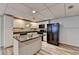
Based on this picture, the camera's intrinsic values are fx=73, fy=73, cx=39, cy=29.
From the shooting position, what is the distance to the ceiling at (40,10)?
100cm

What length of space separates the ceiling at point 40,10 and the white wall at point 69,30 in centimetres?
10

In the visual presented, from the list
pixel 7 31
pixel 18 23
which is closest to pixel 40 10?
pixel 18 23

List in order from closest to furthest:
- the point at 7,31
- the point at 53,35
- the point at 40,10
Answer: the point at 7,31 → the point at 40,10 → the point at 53,35

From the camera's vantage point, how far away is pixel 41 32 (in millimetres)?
1265

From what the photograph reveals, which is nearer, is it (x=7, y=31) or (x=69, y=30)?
(x=7, y=31)

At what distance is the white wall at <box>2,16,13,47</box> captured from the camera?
1.04 meters

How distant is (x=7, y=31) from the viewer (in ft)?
3.50

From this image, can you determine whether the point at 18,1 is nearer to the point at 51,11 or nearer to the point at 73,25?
the point at 51,11

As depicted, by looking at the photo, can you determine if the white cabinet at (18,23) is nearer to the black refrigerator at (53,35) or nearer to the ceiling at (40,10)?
the ceiling at (40,10)

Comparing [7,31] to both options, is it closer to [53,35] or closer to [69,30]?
[53,35]

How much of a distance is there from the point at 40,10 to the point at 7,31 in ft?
1.98

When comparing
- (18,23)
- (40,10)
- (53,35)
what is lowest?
(53,35)

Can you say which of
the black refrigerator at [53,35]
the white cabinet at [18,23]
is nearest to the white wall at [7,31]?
the white cabinet at [18,23]
